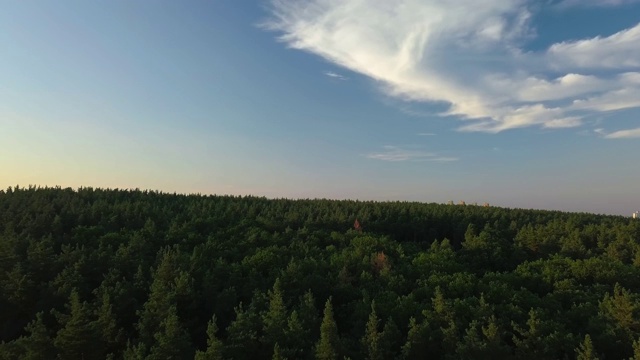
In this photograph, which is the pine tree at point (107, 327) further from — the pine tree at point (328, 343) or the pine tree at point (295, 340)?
the pine tree at point (328, 343)

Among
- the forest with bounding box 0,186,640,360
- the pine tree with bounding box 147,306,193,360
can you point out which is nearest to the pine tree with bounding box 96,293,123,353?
the forest with bounding box 0,186,640,360

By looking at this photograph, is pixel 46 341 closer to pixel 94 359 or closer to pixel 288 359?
pixel 94 359

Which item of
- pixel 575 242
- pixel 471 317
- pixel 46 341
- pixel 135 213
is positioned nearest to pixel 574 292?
pixel 471 317

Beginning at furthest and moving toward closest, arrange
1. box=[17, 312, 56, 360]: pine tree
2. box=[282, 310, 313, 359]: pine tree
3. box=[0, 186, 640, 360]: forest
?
box=[0, 186, 640, 360]: forest < box=[282, 310, 313, 359]: pine tree < box=[17, 312, 56, 360]: pine tree

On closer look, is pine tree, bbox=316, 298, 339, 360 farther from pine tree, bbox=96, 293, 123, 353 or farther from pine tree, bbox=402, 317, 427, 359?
pine tree, bbox=96, 293, 123, 353

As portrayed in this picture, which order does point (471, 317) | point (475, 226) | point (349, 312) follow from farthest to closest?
point (475, 226) → point (349, 312) → point (471, 317)

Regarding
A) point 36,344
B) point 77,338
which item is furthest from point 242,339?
point 36,344

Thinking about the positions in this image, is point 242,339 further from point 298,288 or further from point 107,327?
point 298,288

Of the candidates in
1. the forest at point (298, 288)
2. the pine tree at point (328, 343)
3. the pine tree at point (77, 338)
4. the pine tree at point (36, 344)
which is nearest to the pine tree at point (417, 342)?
the forest at point (298, 288)
